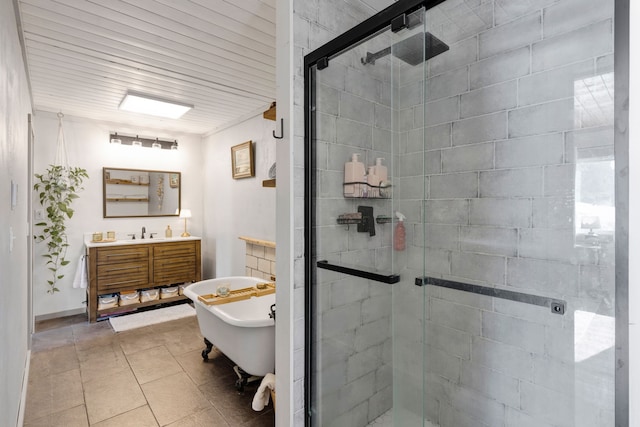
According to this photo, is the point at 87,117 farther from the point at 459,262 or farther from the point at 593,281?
the point at 593,281

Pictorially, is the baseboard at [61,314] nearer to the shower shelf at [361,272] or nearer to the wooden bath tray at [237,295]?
the wooden bath tray at [237,295]

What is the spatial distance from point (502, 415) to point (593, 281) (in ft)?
2.85

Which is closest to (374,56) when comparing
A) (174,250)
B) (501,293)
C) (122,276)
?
(501,293)

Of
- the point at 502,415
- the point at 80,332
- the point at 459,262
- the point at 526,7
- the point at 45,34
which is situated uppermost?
the point at 45,34

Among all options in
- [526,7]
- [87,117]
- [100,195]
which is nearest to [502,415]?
[526,7]

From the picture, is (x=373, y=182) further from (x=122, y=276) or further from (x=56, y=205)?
(x=56, y=205)

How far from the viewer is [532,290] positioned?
1.52 m

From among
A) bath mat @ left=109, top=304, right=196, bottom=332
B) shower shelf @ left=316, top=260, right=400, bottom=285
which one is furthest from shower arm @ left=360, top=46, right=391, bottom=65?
bath mat @ left=109, top=304, right=196, bottom=332

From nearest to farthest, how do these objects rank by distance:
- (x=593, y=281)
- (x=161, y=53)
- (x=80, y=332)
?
(x=593, y=281)
(x=161, y=53)
(x=80, y=332)

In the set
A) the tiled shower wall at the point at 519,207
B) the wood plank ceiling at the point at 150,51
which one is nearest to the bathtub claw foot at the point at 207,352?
the tiled shower wall at the point at 519,207

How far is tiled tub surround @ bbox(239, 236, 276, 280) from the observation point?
3572 mm

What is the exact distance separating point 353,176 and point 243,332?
4.58 ft

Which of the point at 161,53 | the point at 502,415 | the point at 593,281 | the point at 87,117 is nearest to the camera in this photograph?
the point at 593,281

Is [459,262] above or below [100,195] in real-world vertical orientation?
below
